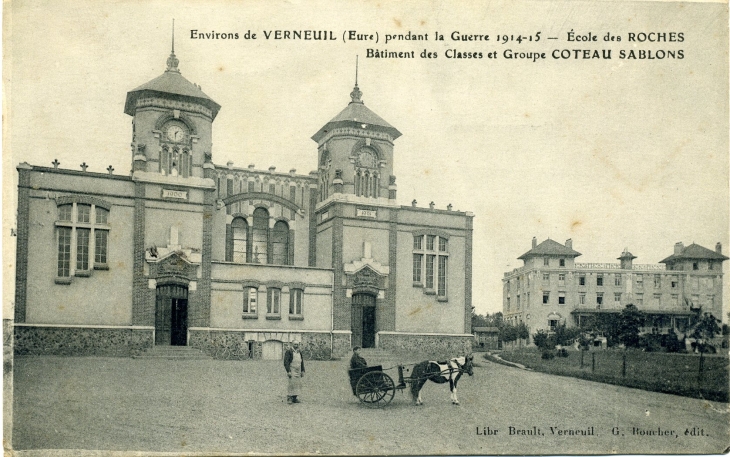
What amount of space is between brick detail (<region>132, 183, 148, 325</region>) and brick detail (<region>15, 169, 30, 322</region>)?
8.98ft

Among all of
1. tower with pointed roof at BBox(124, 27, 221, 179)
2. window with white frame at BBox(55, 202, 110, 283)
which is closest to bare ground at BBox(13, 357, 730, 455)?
window with white frame at BBox(55, 202, 110, 283)

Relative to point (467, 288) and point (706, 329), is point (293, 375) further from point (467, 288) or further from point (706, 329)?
point (706, 329)

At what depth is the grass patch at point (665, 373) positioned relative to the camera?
1350 centimetres

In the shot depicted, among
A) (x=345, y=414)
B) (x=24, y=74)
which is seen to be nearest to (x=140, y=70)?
(x=24, y=74)

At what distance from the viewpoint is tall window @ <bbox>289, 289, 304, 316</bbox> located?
18172 millimetres

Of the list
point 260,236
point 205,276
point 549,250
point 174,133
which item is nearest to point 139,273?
point 205,276

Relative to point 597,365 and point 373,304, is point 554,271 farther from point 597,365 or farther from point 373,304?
point 373,304

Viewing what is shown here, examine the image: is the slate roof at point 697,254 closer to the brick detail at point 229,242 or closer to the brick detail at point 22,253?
the brick detail at point 229,242

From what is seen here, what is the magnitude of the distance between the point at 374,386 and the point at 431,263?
7.43 m

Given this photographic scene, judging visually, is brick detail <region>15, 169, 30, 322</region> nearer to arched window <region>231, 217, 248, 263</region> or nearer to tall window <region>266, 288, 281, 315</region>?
tall window <region>266, 288, 281, 315</region>

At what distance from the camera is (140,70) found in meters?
13.8

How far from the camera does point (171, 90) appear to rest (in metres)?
16.0

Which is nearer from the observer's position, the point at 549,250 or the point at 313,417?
the point at 313,417

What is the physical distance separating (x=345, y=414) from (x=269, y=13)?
312 inches
